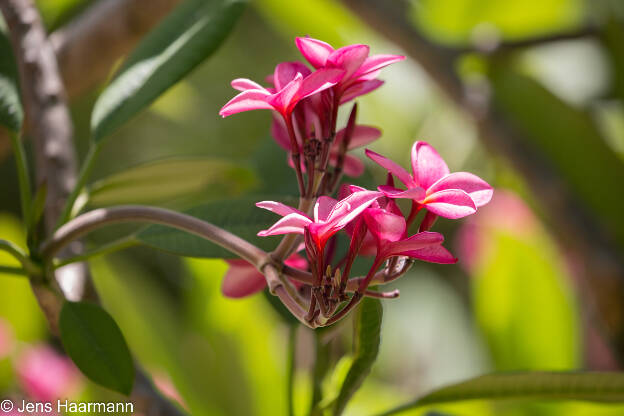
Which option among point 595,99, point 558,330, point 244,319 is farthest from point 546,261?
point 595,99

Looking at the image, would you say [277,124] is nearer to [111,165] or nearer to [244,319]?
[244,319]

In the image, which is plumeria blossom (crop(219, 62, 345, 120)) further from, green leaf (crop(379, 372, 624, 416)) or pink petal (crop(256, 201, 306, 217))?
green leaf (crop(379, 372, 624, 416))

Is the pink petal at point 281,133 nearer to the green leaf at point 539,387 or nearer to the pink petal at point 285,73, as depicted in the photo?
the pink petal at point 285,73

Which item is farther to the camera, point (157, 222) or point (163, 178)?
point (163, 178)

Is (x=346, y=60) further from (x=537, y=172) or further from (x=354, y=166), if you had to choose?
(x=537, y=172)

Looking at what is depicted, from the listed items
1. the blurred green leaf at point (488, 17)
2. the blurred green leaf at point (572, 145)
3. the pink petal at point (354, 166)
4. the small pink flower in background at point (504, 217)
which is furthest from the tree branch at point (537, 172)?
the pink petal at point (354, 166)

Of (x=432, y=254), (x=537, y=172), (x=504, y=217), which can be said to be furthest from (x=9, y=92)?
(x=504, y=217)

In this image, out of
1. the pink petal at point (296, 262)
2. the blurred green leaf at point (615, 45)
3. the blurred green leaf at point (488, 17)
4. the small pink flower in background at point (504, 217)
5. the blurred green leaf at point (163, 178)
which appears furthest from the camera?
the small pink flower in background at point (504, 217)

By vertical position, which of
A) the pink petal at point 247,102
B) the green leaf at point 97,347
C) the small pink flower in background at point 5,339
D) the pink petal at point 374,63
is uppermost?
the pink petal at point 374,63
